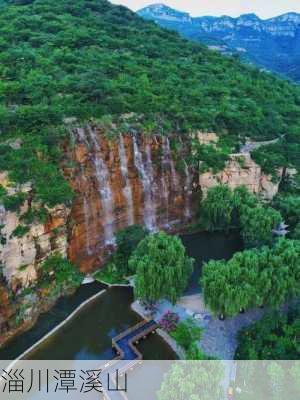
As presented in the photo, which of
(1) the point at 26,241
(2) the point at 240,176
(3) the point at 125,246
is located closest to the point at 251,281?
(3) the point at 125,246

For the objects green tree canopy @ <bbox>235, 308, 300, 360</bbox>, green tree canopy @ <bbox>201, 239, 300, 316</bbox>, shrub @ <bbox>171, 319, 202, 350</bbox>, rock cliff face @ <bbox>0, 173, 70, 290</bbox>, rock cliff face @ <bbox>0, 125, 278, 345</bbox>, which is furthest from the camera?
rock cliff face @ <bbox>0, 125, 278, 345</bbox>

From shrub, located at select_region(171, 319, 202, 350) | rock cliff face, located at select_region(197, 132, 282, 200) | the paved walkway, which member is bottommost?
the paved walkway

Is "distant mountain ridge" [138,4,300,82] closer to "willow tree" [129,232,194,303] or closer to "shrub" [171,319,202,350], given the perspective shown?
"willow tree" [129,232,194,303]

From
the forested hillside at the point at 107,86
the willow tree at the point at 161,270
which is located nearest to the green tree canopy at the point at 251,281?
the willow tree at the point at 161,270

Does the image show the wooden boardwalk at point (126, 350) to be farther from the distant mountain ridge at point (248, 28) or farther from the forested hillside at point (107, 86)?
the distant mountain ridge at point (248, 28)

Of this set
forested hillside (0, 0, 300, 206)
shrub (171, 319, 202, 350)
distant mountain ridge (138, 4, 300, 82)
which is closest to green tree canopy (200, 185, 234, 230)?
forested hillside (0, 0, 300, 206)

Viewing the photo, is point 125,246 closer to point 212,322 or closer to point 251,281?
point 212,322

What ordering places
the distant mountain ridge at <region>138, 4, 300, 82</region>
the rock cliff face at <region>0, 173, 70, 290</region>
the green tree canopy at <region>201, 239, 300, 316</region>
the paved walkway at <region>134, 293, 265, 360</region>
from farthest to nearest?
the distant mountain ridge at <region>138, 4, 300, 82</region> < the rock cliff face at <region>0, 173, 70, 290</region> < the paved walkway at <region>134, 293, 265, 360</region> < the green tree canopy at <region>201, 239, 300, 316</region>
